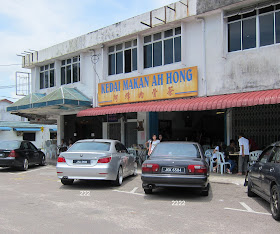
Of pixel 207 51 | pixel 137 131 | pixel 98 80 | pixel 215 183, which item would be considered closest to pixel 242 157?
pixel 215 183

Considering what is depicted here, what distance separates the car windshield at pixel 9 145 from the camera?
13780mm

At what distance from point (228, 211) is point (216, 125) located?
12146mm

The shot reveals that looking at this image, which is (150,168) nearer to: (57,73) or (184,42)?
(184,42)

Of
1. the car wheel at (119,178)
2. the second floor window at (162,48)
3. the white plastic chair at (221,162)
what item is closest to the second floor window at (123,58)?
the second floor window at (162,48)

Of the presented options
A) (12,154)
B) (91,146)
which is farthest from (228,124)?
(12,154)

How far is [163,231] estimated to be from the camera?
5.21 meters

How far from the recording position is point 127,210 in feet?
22.0

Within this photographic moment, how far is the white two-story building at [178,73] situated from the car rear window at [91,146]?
3.97 metres

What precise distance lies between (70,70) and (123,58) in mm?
4827

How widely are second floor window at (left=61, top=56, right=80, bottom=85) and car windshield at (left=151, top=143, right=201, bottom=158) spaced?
12.3 m

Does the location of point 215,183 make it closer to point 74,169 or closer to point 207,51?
point 74,169

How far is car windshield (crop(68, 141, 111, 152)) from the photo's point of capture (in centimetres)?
962

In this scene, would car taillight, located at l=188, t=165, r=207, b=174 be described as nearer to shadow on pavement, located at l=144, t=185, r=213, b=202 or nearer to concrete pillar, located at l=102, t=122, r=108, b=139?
shadow on pavement, located at l=144, t=185, r=213, b=202

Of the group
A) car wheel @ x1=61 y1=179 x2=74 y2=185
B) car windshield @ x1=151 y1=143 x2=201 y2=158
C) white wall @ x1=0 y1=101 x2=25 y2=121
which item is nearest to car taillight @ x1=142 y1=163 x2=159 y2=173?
car windshield @ x1=151 y1=143 x2=201 y2=158
